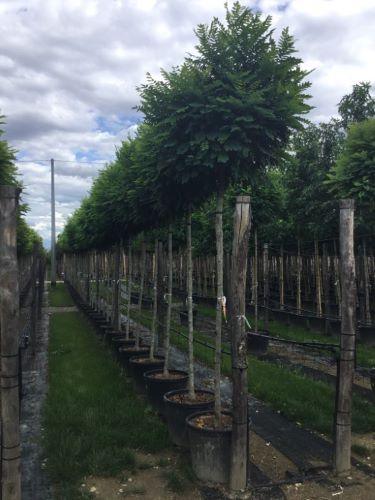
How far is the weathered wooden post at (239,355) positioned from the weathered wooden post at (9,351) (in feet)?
6.11

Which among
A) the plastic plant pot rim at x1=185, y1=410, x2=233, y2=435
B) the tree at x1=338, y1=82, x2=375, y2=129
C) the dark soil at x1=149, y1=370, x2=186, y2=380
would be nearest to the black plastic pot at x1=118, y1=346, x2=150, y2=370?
the dark soil at x1=149, y1=370, x2=186, y2=380

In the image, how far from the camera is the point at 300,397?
7.29 metres

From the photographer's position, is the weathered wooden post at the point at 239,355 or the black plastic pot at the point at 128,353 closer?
the weathered wooden post at the point at 239,355

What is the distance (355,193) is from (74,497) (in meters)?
5.55

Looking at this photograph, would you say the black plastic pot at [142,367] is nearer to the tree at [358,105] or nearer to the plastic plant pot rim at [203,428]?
the plastic plant pot rim at [203,428]

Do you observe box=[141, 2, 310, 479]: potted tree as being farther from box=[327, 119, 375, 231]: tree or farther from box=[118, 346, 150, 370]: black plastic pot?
box=[118, 346, 150, 370]: black plastic pot

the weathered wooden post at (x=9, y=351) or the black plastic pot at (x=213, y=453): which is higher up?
the weathered wooden post at (x=9, y=351)

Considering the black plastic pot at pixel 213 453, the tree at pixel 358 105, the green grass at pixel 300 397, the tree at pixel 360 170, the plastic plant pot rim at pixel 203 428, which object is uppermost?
the tree at pixel 358 105

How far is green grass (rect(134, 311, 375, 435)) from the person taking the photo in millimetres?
6234

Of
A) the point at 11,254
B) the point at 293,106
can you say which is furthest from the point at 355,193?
the point at 11,254

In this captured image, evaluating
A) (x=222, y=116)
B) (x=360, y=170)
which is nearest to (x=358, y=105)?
(x=360, y=170)

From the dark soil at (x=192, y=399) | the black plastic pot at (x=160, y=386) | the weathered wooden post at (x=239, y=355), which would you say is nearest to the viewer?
the weathered wooden post at (x=239, y=355)

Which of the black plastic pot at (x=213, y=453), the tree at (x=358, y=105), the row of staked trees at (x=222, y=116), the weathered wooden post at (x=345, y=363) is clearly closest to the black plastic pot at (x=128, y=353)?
the row of staked trees at (x=222, y=116)

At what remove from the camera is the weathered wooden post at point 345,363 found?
15.6 feet
